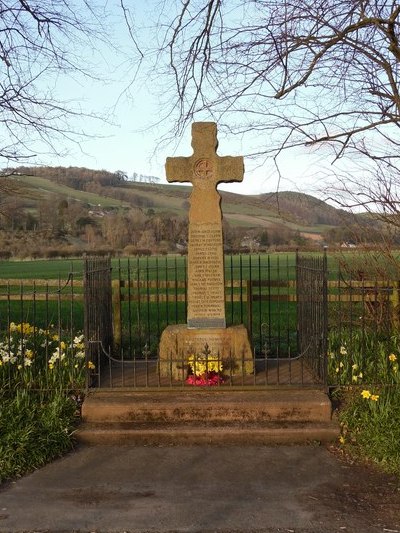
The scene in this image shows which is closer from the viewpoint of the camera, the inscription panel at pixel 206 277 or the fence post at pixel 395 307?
the inscription panel at pixel 206 277

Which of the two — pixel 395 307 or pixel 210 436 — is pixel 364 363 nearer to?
pixel 395 307

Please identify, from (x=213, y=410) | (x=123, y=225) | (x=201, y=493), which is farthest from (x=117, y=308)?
(x=123, y=225)

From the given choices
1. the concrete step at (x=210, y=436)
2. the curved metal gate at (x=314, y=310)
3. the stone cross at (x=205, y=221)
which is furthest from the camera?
the stone cross at (x=205, y=221)

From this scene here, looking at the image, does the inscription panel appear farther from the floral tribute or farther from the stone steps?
the stone steps

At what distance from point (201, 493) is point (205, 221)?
3.49 meters

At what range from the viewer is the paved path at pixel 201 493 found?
13.9 ft

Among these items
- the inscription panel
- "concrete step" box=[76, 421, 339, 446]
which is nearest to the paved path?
"concrete step" box=[76, 421, 339, 446]

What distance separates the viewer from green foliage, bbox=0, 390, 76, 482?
5355mm

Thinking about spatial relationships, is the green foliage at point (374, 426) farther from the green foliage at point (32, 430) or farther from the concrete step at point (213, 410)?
the green foliage at point (32, 430)

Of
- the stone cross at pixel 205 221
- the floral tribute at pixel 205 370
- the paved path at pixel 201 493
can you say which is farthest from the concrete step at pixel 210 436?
the stone cross at pixel 205 221

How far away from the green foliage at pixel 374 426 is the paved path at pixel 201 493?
0.21m

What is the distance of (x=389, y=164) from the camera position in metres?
8.09

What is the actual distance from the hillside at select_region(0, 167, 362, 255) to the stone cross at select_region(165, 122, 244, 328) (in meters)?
0.45

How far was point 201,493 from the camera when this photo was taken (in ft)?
15.7
